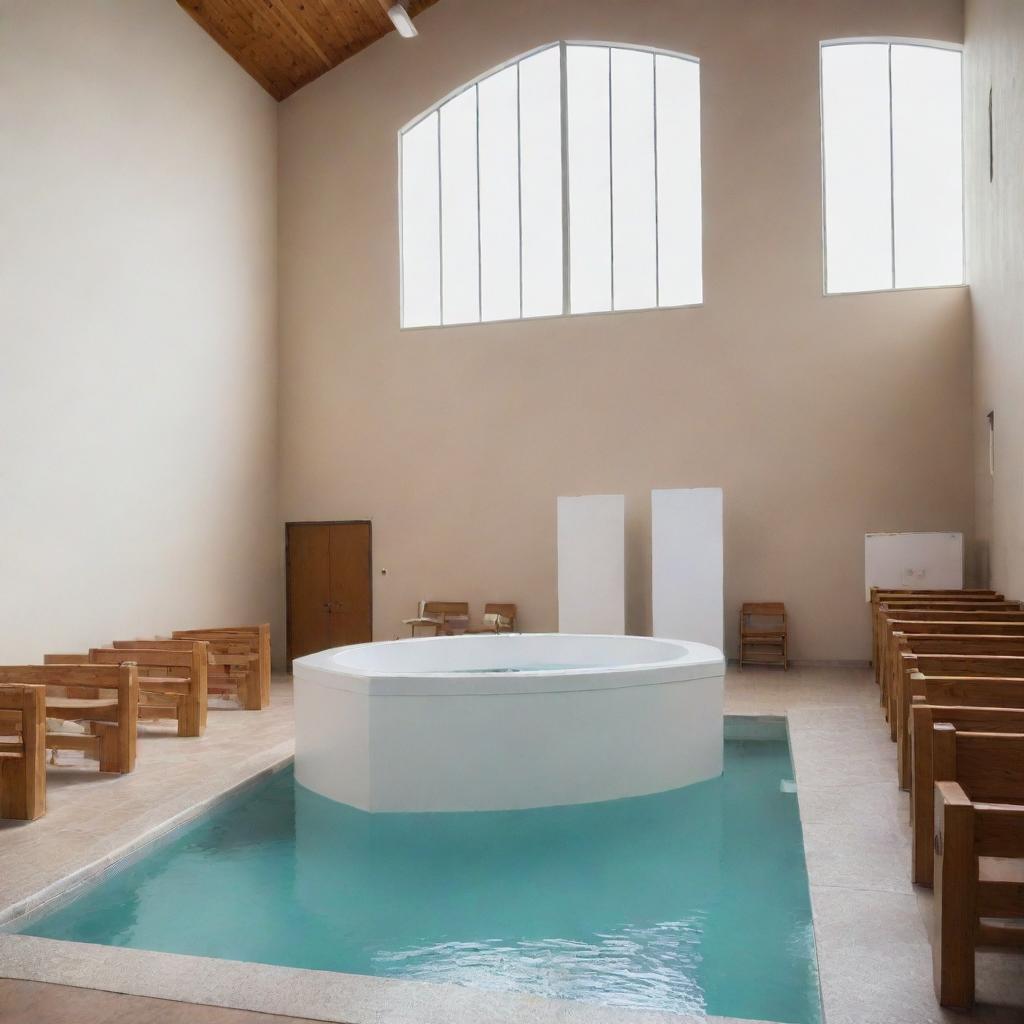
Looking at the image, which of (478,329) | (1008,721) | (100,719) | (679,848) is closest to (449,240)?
(478,329)

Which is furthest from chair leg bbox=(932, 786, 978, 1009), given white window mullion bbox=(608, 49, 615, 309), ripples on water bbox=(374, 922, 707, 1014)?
white window mullion bbox=(608, 49, 615, 309)

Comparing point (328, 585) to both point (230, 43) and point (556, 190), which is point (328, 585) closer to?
point (556, 190)

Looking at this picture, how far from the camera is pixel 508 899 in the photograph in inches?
136

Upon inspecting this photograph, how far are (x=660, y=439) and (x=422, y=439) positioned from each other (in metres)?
2.54

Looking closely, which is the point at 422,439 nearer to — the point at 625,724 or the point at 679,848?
the point at 625,724

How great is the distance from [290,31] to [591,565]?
6.20 m

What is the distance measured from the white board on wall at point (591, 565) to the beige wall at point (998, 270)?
3229 millimetres

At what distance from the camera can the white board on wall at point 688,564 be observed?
9000 mm

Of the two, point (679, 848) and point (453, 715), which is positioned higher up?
point (453, 715)

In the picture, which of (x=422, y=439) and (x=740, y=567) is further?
(x=422, y=439)

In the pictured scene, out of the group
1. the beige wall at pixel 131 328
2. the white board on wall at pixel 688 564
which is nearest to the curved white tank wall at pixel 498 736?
the beige wall at pixel 131 328

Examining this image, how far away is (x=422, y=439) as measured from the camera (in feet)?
34.1

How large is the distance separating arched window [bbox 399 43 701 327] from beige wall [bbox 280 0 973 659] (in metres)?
0.20

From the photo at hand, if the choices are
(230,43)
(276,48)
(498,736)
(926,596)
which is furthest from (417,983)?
(276,48)
